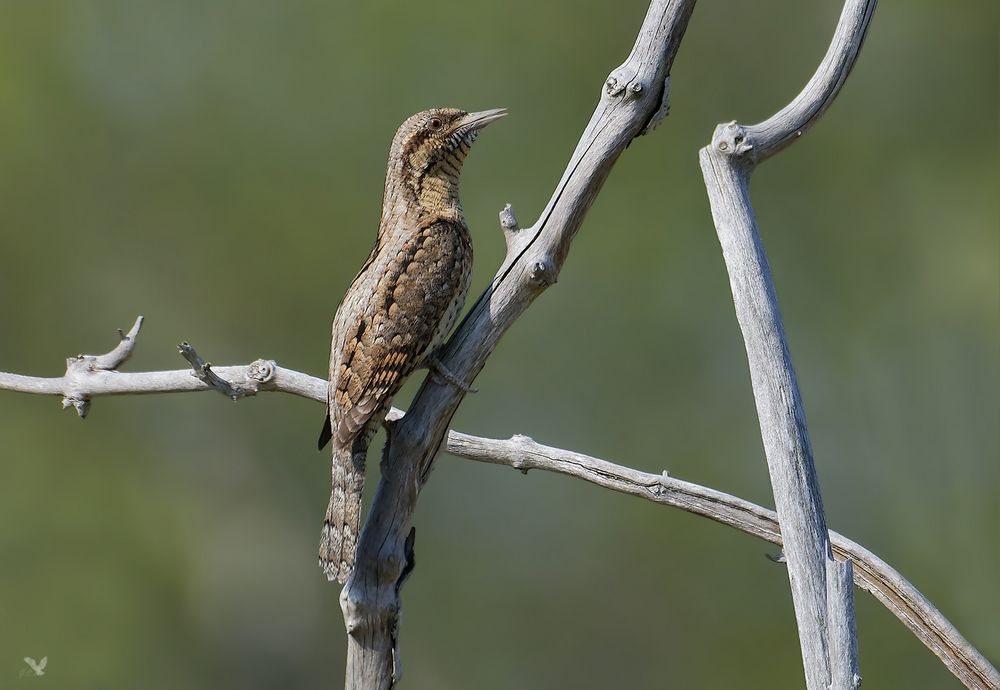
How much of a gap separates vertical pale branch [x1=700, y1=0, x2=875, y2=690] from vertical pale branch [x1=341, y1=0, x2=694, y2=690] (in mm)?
248

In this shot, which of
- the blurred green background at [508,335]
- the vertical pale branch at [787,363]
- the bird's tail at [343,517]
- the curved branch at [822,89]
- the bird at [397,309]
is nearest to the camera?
the vertical pale branch at [787,363]

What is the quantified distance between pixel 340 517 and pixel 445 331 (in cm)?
62

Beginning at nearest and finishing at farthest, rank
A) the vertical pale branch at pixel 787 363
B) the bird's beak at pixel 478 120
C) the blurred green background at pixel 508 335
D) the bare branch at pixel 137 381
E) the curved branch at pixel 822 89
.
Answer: the vertical pale branch at pixel 787 363
the curved branch at pixel 822 89
the bare branch at pixel 137 381
the bird's beak at pixel 478 120
the blurred green background at pixel 508 335

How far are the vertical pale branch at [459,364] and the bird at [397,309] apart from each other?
7cm

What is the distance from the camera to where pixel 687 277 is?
8656mm

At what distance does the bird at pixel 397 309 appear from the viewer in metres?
2.76

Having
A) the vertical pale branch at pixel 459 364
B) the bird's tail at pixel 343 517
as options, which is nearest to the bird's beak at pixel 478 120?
the vertical pale branch at pixel 459 364

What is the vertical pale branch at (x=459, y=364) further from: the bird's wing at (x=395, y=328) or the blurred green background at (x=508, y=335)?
the blurred green background at (x=508, y=335)

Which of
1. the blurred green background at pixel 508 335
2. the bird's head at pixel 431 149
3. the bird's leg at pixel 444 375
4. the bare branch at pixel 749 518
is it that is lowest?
the bare branch at pixel 749 518

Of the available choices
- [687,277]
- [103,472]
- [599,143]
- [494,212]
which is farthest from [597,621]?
[599,143]

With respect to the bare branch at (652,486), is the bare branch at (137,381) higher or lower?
higher

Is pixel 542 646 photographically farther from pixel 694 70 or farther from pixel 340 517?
pixel 340 517

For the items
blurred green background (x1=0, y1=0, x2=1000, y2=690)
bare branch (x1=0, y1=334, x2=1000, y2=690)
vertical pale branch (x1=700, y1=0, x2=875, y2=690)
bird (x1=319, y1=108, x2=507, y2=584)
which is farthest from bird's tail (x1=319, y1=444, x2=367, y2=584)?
blurred green background (x1=0, y1=0, x2=1000, y2=690)

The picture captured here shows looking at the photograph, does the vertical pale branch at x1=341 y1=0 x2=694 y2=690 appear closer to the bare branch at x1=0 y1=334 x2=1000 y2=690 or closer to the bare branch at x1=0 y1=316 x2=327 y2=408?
the bare branch at x1=0 y1=334 x2=1000 y2=690
